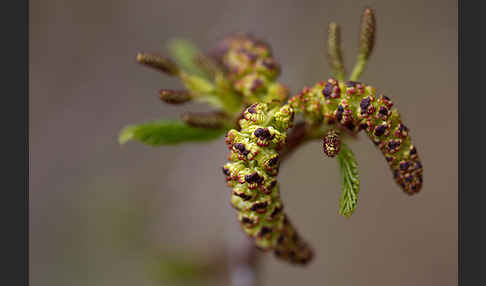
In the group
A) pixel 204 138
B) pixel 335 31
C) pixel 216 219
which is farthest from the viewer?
pixel 216 219

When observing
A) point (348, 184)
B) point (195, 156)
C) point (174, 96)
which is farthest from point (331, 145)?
point (195, 156)

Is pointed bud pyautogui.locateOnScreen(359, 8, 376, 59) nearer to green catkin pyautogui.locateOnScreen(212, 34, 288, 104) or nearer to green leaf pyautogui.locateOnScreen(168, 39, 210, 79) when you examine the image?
green catkin pyautogui.locateOnScreen(212, 34, 288, 104)

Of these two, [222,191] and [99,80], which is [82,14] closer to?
[99,80]

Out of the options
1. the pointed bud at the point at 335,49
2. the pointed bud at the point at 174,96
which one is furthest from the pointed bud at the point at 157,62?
the pointed bud at the point at 335,49

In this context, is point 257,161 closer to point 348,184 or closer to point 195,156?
point 348,184

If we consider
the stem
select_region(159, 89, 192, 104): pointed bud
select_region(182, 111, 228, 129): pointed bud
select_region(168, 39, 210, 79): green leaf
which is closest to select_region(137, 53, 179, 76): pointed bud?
select_region(159, 89, 192, 104): pointed bud

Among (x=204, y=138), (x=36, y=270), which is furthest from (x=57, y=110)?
(x=204, y=138)
